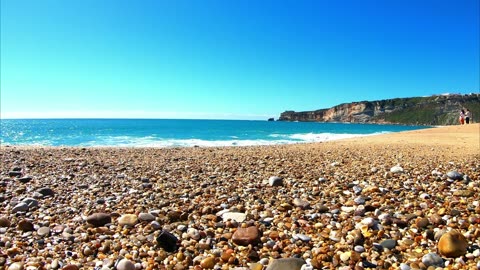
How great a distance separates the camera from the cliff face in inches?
5551

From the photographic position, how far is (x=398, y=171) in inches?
282

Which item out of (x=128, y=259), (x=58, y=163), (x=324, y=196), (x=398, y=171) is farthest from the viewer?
(x=58, y=163)

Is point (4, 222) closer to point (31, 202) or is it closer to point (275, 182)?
point (31, 202)

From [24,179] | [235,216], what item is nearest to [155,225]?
[235,216]

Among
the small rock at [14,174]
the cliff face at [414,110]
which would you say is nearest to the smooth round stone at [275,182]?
the small rock at [14,174]

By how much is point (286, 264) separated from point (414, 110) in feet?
613

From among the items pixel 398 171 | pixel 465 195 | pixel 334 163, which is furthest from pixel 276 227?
pixel 334 163

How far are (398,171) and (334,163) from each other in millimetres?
1874

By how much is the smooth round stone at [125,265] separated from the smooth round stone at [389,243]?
2.62 meters

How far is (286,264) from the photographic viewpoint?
3004 mm

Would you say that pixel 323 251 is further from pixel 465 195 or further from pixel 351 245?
pixel 465 195

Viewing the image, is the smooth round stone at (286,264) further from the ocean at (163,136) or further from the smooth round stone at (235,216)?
the ocean at (163,136)

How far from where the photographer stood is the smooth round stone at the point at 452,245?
3.06 m

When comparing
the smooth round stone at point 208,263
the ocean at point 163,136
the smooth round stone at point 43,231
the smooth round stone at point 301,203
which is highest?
the smooth round stone at point 301,203
